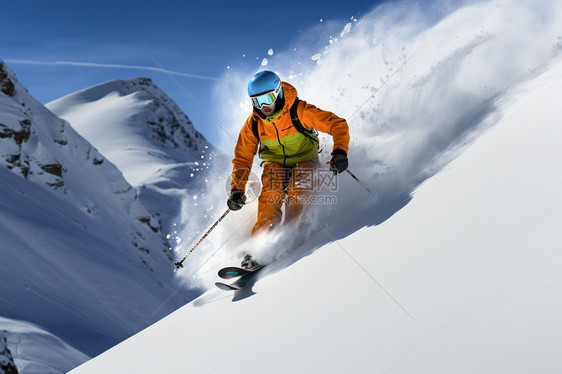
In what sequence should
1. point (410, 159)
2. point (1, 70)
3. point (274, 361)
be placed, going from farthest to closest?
point (1, 70) < point (410, 159) < point (274, 361)

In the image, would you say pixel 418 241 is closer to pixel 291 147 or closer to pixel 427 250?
pixel 427 250

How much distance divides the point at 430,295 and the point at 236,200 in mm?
3195

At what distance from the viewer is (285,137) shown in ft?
17.1

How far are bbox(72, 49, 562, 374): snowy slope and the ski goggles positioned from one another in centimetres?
176

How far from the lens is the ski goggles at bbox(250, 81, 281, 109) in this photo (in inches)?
188

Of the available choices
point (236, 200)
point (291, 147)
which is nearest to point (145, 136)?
point (291, 147)

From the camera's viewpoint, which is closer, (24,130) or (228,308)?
(228,308)

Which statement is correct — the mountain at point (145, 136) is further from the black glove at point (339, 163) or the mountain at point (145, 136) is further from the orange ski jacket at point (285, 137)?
the black glove at point (339, 163)

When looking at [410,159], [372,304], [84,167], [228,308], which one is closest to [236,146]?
[410,159]

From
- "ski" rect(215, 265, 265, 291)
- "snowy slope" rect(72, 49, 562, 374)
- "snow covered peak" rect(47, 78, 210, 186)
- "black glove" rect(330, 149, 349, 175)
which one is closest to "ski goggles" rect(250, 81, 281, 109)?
"black glove" rect(330, 149, 349, 175)

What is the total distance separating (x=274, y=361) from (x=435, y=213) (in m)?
1.41

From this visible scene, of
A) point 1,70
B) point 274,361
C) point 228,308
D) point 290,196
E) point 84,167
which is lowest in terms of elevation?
point 84,167

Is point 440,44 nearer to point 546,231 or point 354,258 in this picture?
point 354,258

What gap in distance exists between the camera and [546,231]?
2.02 meters
